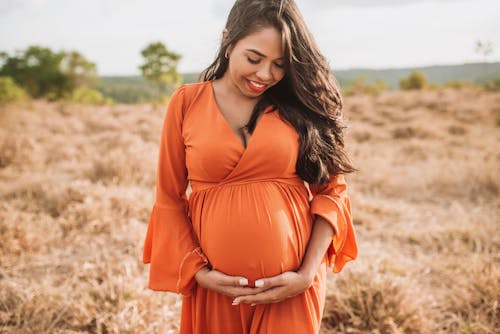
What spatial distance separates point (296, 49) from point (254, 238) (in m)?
0.73

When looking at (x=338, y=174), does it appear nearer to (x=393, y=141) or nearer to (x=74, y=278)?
(x=74, y=278)

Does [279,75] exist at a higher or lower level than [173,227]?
higher

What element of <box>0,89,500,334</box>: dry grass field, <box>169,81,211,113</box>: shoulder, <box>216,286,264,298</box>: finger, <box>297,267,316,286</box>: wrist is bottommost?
<box>0,89,500,334</box>: dry grass field

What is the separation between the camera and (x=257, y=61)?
133cm

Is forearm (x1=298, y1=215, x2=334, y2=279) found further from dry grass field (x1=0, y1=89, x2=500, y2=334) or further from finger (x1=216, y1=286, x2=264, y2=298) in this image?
dry grass field (x1=0, y1=89, x2=500, y2=334)

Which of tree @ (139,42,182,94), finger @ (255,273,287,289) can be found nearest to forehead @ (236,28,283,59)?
finger @ (255,273,287,289)

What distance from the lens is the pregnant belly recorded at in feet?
4.36

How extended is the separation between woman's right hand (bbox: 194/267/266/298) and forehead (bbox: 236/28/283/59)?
822 millimetres

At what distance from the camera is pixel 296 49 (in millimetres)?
1354

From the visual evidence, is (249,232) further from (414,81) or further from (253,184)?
(414,81)

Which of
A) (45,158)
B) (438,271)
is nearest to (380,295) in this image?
(438,271)

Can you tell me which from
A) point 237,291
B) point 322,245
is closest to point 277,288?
point 237,291

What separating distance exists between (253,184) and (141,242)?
2.43 metres

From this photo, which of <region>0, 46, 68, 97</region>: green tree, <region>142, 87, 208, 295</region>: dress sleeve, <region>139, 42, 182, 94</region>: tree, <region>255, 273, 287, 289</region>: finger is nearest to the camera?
<region>255, 273, 287, 289</region>: finger
